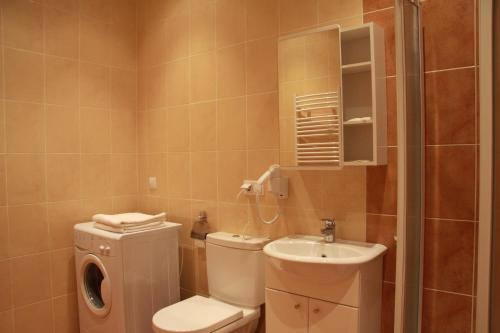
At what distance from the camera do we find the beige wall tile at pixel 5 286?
7.18ft

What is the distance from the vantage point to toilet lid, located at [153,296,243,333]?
1.76 m

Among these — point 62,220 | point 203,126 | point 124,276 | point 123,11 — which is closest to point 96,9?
point 123,11

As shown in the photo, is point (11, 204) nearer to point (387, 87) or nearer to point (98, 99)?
point (98, 99)

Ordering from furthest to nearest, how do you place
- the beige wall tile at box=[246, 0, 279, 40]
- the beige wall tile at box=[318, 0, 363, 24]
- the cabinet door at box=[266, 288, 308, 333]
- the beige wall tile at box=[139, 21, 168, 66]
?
the beige wall tile at box=[139, 21, 168, 66] < the beige wall tile at box=[246, 0, 279, 40] < the beige wall tile at box=[318, 0, 363, 24] < the cabinet door at box=[266, 288, 308, 333]

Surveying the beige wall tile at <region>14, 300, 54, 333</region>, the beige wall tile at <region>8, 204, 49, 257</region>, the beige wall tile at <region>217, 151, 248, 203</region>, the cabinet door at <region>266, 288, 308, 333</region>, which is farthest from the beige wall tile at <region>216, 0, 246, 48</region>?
the beige wall tile at <region>14, 300, 54, 333</region>

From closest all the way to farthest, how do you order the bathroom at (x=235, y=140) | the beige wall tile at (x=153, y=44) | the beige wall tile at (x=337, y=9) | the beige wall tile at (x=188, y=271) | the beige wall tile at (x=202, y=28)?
1. the bathroom at (x=235, y=140)
2. the beige wall tile at (x=337, y=9)
3. the beige wall tile at (x=202, y=28)
4. the beige wall tile at (x=188, y=271)
5. the beige wall tile at (x=153, y=44)

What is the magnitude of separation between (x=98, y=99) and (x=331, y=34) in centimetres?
176

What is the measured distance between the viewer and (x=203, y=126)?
2443 millimetres

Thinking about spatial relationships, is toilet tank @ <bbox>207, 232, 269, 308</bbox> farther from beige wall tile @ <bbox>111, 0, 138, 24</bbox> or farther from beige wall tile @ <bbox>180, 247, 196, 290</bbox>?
beige wall tile @ <bbox>111, 0, 138, 24</bbox>

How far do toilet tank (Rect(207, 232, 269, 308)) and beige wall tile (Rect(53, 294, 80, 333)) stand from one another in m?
1.05

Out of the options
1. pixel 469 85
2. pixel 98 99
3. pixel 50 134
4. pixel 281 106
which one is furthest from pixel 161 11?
pixel 469 85

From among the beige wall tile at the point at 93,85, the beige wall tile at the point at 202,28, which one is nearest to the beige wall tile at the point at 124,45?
the beige wall tile at the point at 93,85

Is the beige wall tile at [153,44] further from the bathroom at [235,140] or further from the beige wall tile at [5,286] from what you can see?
the beige wall tile at [5,286]

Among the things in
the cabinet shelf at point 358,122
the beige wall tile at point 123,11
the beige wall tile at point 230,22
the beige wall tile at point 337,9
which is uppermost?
the beige wall tile at point 123,11
